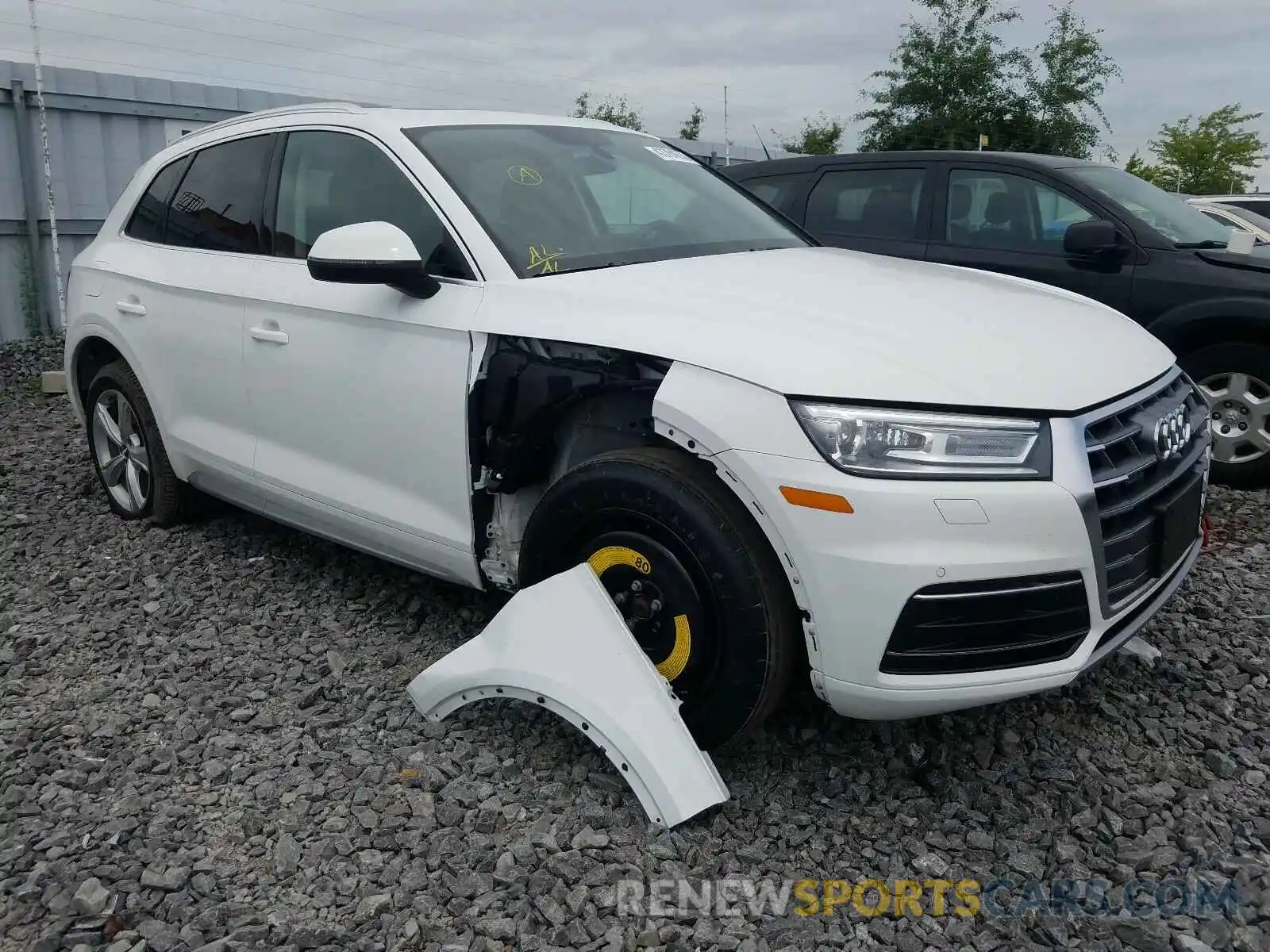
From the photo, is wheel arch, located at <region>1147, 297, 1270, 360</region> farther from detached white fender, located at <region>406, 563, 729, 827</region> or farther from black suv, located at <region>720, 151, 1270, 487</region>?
detached white fender, located at <region>406, 563, 729, 827</region>

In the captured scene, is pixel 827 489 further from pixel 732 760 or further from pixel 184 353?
pixel 184 353

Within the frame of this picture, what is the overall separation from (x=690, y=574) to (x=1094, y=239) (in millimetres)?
3836

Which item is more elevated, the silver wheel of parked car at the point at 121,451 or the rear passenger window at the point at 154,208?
the rear passenger window at the point at 154,208

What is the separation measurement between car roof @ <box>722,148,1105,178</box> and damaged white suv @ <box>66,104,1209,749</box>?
2.56m

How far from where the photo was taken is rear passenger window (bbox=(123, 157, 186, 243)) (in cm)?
445

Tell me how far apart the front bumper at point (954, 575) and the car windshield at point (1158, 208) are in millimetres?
3738

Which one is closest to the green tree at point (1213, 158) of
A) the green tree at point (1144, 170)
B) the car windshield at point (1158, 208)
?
the green tree at point (1144, 170)

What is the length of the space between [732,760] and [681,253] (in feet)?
5.01

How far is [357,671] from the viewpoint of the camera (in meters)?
3.43

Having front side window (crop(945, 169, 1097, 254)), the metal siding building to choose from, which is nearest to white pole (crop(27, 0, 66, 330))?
the metal siding building

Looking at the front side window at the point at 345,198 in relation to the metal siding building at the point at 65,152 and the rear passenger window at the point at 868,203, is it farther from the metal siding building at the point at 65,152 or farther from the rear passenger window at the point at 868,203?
the metal siding building at the point at 65,152

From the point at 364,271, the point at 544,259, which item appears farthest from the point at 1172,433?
the point at 364,271

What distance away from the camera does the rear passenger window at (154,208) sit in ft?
14.6

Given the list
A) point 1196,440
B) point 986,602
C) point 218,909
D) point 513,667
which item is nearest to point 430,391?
point 513,667
